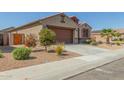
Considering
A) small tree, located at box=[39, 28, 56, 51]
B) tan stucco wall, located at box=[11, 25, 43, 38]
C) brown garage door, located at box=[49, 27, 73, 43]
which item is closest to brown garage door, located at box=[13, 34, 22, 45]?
tan stucco wall, located at box=[11, 25, 43, 38]

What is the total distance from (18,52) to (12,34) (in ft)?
52.9

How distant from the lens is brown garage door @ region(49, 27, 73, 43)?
27.8 metres

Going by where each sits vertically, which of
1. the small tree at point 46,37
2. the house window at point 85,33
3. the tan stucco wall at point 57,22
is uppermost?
the tan stucco wall at point 57,22

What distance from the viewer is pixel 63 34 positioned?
95.4 ft

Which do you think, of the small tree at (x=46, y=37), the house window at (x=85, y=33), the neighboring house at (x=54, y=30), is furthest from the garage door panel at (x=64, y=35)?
the small tree at (x=46, y=37)

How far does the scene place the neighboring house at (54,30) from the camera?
25531mm

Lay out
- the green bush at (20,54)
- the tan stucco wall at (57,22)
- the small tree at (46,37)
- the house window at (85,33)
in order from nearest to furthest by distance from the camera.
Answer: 1. the green bush at (20,54)
2. the small tree at (46,37)
3. the tan stucco wall at (57,22)
4. the house window at (85,33)

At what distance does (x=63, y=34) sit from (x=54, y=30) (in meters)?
2.24

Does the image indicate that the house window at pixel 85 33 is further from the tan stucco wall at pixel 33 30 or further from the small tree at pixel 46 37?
the small tree at pixel 46 37

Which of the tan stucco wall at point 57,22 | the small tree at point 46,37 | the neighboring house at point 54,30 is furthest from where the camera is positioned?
the tan stucco wall at point 57,22

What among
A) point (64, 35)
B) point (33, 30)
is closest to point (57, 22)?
point (64, 35)

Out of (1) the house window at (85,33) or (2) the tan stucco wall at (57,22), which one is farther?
(1) the house window at (85,33)
